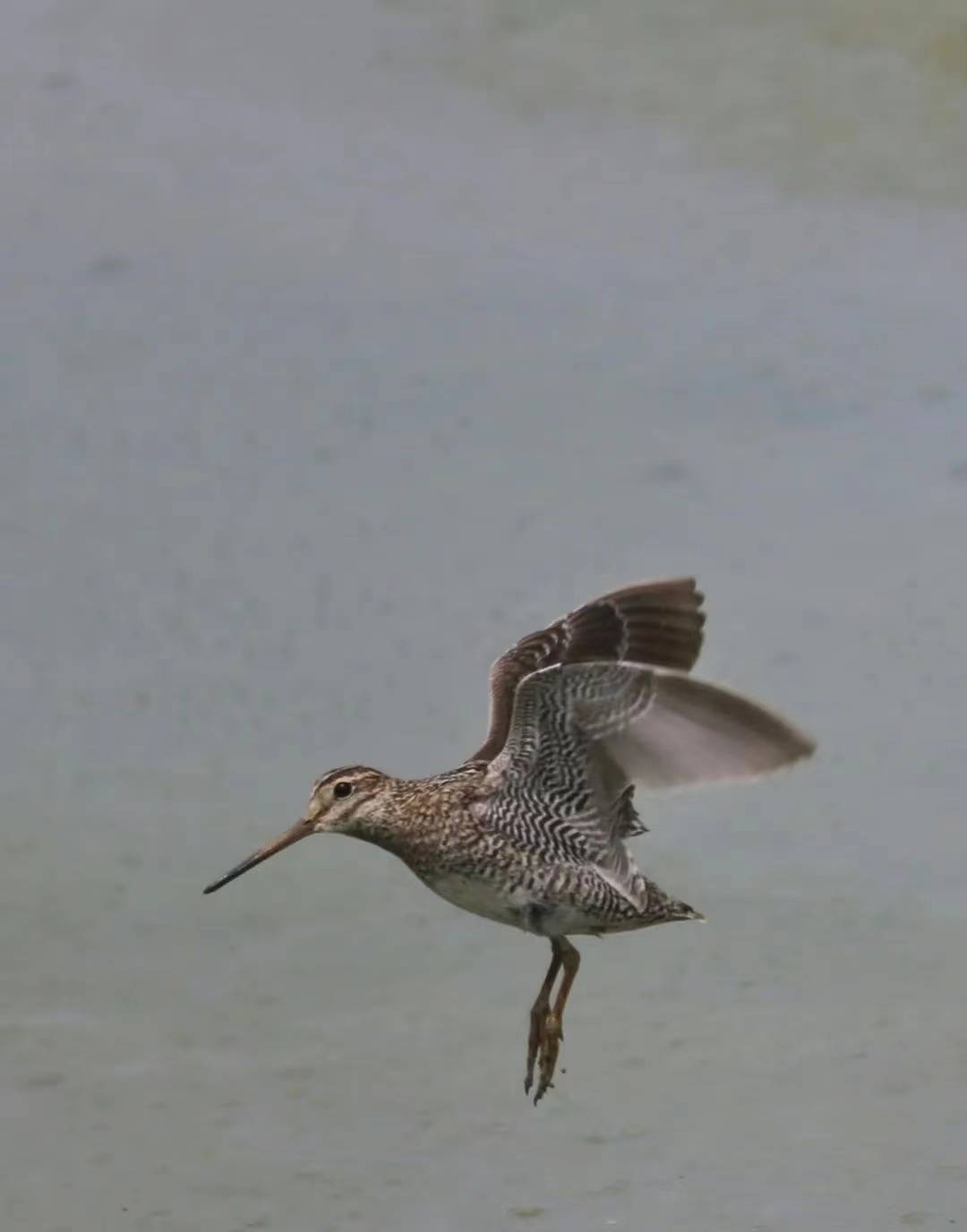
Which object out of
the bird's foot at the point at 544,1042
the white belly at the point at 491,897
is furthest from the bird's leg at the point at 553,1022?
the white belly at the point at 491,897

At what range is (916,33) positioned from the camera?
10.9 metres

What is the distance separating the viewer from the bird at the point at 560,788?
5.66 m

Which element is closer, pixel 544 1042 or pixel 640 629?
pixel 640 629

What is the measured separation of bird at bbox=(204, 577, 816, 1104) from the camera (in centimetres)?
566

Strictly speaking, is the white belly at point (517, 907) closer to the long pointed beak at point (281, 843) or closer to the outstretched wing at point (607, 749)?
the outstretched wing at point (607, 749)

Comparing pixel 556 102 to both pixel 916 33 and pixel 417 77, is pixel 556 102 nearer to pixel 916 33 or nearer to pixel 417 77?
pixel 417 77

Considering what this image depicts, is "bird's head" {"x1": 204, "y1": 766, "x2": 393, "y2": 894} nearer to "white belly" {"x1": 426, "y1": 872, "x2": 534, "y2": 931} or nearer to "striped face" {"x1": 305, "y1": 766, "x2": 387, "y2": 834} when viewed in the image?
"striped face" {"x1": 305, "y1": 766, "x2": 387, "y2": 834}

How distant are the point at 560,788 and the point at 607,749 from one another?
0.17 m

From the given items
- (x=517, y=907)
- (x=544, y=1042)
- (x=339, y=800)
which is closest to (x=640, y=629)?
(x=517, y=907)

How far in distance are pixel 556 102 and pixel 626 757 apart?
5308mm

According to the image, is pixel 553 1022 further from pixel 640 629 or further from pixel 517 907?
pixel 640 629

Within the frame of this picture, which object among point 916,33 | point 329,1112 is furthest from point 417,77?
point 329,1112

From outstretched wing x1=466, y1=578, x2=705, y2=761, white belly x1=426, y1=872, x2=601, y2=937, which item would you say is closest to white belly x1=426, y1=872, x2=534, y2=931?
white belly x1=426, y1=872, x2=601, y2=937

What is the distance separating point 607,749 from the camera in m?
5.77
